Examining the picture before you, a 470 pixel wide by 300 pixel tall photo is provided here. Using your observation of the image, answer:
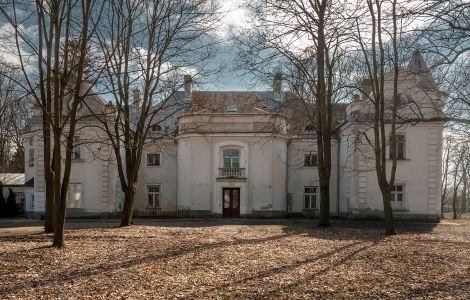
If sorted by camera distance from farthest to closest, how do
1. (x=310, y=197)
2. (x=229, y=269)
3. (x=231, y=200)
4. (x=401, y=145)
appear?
1. (x=310, y=197)
2. (x=231, y=200)
3. (x=401, y=145)
4. (x=229, y=269)

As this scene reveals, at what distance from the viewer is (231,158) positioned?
1200 inches

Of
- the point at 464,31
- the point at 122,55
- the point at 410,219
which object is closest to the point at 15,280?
the point at 464,31

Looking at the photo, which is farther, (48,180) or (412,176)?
(412,176)

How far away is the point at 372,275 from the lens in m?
8.73

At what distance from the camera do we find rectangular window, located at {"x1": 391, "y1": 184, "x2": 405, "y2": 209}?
1142 inches

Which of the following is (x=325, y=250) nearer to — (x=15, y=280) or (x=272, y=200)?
(x=15, y=280)

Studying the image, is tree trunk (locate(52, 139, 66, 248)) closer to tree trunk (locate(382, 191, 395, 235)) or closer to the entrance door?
tree trunk (locate(382, 191, 395, 235))

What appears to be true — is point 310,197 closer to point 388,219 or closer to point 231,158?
point 231,158

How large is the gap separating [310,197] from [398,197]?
6.32 metres

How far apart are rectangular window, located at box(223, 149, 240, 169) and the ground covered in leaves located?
15938mm

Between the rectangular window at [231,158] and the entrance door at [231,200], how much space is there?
1608mm

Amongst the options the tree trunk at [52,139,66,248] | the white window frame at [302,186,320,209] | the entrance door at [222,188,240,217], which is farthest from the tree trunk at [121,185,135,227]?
the white window frame at [302,186,320,209]

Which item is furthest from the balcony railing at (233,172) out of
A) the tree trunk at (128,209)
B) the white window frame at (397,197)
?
the tree trunk at (128,209)

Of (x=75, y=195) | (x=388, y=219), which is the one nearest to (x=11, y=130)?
(x=75, y=195)
